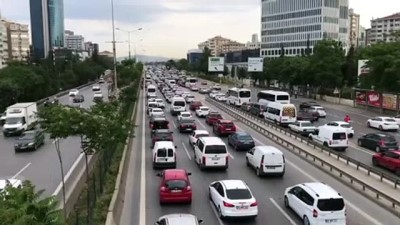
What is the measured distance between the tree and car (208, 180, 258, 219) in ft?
28.7

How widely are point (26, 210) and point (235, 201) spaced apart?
967cm

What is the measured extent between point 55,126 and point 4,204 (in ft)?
34.5

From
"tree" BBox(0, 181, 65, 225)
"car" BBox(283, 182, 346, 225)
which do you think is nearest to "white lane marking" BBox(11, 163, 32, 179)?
"car" BBox(283, 182, 346, 225)

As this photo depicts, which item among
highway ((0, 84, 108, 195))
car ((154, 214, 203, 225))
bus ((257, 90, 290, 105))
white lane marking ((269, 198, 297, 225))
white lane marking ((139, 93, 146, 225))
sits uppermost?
bus ((257, 90, 290, 105))

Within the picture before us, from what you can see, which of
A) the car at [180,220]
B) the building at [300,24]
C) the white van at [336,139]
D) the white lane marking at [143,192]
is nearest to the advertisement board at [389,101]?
the white van at [336,139]

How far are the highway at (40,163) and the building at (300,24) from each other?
127819mm

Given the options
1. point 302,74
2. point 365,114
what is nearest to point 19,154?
point 365,114

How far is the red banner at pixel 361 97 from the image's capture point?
2469 inches

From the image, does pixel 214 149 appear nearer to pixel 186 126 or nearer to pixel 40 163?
pixel 40 163

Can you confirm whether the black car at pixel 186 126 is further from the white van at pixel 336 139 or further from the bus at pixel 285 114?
the white van at pixel 336 139

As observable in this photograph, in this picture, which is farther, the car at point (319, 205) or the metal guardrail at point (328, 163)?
the metal guardrail at point (328, 163)

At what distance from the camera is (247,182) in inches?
890

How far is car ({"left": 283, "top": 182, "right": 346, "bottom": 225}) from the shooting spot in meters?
15.3

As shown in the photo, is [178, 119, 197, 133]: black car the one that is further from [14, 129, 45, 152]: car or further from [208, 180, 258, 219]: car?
[208, 180, 258, 219]: car
